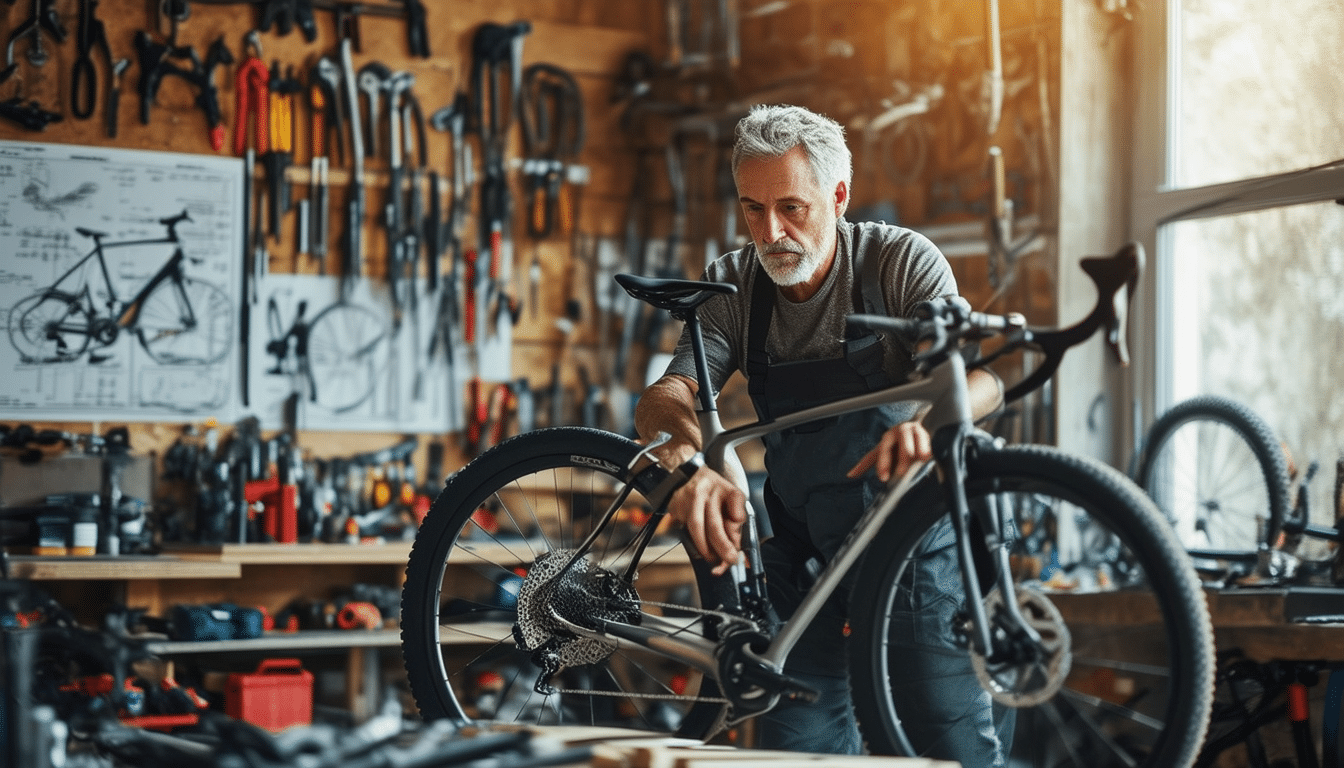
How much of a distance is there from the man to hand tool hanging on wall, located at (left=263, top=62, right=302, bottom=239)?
97.4 inches

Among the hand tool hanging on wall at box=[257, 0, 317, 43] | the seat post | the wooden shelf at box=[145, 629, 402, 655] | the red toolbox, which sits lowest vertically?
the red toolbox

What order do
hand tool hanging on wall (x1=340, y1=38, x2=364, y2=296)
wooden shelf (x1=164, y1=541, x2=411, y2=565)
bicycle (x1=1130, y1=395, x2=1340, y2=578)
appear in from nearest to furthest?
bicycle (x1=1130, y1=395, x2=1340, y2=578), wooden shelf (x1=164, y1=541, x2=411, y2=565), hand tool hanging on wall (x1=340, y1=38, x2=364, y2=296)

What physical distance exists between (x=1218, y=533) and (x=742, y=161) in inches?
84.9

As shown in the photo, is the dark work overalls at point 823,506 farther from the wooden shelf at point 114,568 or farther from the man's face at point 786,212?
the wooden shelf at point 114,568

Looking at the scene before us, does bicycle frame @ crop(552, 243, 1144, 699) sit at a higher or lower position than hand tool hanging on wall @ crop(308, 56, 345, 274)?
lower

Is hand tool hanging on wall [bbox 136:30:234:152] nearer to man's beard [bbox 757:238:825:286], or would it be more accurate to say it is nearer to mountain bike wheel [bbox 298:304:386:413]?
mountain bike wheel [bbox 298:304:386:413]

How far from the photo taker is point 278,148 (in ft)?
14.0

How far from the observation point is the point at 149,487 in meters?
4.04

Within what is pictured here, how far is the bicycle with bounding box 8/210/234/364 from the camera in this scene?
4020 millimetres

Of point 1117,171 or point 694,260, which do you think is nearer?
point 1117,171

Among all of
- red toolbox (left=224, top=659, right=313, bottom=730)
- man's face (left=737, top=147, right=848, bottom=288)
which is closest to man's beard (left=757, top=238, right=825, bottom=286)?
man's face (left=737, top=147, right=848, bottom=288)

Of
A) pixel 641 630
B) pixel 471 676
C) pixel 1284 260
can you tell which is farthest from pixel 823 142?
pixel 471 676

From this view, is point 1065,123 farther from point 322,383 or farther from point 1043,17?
point 322,383

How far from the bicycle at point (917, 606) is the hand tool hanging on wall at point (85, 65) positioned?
2.55 m
